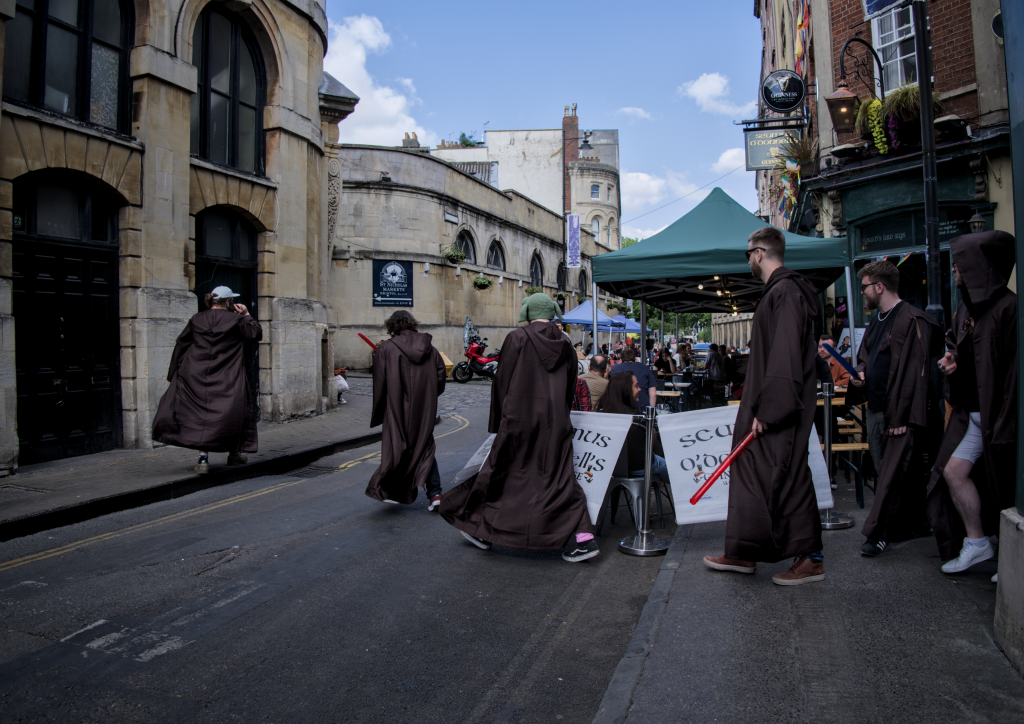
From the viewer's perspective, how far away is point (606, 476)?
15.3 feet

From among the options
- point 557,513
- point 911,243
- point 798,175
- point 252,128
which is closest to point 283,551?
point 557,513

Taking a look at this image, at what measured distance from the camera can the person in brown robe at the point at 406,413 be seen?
609 centimetres

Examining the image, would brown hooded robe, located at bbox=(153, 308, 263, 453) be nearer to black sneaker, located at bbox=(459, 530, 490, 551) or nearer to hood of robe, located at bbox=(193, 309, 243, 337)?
hood of robe, located at bbox=(193, 309, 243, 337)

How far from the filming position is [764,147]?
54.7ft

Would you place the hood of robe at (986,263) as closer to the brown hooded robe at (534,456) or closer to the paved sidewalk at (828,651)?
the paved sidewalk at (828,651)

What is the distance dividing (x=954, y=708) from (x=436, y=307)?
22.3 m

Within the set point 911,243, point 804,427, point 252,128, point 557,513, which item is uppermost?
point 252,128

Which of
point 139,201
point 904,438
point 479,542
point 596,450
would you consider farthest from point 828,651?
point 139,201

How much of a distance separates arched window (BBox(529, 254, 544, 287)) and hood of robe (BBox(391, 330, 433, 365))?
26.5m

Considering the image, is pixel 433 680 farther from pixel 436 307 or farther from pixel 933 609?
pixel 436 307

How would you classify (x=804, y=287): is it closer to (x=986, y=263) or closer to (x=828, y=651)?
(x=986, y=263)

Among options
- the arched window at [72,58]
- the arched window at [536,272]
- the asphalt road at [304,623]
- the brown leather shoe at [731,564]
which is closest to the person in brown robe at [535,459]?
the asphalt road at [304,623]

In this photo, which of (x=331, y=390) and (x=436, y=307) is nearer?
(x=331, y=390)

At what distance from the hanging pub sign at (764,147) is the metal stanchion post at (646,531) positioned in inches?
529
